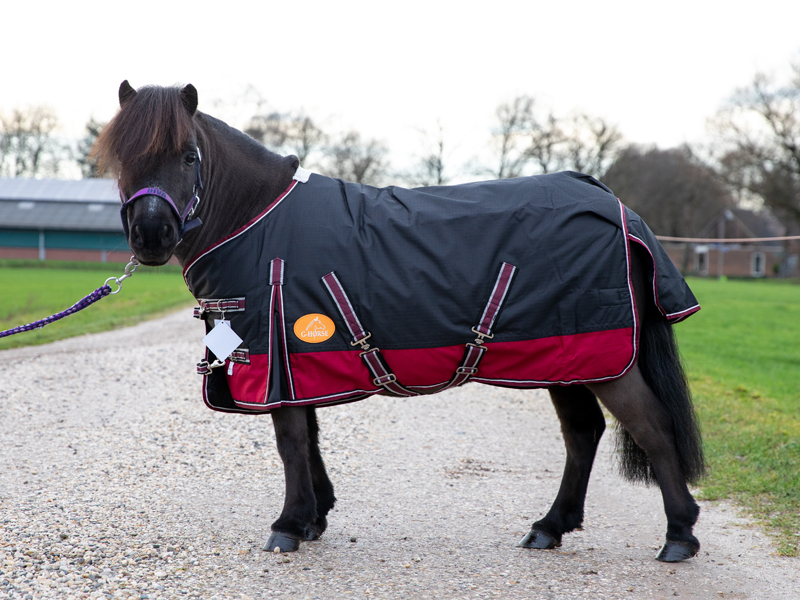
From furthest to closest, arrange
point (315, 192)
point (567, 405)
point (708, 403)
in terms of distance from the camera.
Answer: point (708, 403) → point (567, 405) → point (315, 192)

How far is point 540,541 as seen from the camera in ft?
12.1

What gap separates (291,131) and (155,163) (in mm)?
52608

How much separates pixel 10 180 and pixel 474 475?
217 feet

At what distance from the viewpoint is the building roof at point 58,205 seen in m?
53.8

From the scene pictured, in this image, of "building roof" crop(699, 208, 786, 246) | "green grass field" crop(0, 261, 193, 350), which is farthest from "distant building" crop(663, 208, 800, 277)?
"green grass field" crop(0, 261, 193, 350)

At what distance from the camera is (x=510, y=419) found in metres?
7.30

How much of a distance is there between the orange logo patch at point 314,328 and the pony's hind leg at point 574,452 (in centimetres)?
152

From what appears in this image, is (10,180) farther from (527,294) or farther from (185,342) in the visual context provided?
(527,294)

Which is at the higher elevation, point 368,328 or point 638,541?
point 368,328

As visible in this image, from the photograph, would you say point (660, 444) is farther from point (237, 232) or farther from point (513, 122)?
point (513, 122)

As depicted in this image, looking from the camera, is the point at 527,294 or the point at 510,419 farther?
the point at 510,419

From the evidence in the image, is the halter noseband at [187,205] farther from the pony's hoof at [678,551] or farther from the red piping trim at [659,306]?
the pony's hoof at [678,551]

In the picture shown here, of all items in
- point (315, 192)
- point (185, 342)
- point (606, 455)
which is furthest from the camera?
point (185, 342)

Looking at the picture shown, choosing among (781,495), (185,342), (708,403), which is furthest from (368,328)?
(185,342)
